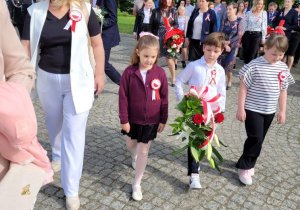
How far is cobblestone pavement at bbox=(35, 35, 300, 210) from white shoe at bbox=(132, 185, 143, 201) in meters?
0.05

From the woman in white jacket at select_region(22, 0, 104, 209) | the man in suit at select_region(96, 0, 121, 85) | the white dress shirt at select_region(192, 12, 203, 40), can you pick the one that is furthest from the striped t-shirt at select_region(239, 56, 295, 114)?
the white dress shirt at select_region(192, 12, 203, 40)

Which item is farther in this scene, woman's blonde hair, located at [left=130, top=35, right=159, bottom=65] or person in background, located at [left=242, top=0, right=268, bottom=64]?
person in background, located at [left=242, top=0, right=268, bottom=64]

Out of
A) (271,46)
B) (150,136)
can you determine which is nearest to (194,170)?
(150,136)

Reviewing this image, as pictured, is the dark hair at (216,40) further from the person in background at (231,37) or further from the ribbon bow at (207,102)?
the person in background at (231,37)

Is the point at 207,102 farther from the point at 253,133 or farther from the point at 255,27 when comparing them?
the point at 255,27

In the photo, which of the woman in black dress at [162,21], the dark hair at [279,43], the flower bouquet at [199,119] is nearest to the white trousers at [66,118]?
the flower bouquet at [199,119]

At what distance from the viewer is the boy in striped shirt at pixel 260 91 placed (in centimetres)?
349

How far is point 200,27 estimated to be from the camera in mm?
7660

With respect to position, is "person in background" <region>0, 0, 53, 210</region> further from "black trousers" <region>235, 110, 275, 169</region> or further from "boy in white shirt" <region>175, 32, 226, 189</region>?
"black trousers" <region>235, 110, 275, 169</region>

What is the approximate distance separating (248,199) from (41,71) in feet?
8.23

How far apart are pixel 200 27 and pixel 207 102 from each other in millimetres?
4945

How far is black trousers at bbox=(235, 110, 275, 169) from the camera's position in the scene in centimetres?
360

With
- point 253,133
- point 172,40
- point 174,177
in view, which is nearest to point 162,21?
point 172,40

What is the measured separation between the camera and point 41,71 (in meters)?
2.95
